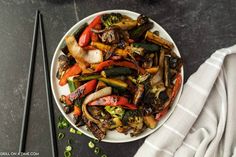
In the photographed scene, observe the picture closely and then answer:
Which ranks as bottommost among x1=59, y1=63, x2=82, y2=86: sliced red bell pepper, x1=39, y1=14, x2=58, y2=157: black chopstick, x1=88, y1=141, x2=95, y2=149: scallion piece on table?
x1=88, y1=141, x2=95, y2=149: scallion piece on table

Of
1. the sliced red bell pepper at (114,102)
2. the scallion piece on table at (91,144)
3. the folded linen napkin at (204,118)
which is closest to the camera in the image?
the sliced red bell pepper at (114,102)

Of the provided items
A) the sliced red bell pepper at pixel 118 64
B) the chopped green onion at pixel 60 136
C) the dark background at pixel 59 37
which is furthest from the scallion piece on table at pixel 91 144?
the sliced red bell pepper at pixel 118 64

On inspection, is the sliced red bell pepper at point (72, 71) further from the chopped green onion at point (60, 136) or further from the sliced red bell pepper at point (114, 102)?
the chopped green onion at point (60, 136)

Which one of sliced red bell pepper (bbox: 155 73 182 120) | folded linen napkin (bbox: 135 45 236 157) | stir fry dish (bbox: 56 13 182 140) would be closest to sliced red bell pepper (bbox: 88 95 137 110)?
stir fry dish (bbox: 56 13 182 140)

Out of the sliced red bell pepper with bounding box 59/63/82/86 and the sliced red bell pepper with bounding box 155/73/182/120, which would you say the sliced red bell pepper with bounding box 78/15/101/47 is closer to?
the sliced red bell pepper with bounding box 59/63/82/86

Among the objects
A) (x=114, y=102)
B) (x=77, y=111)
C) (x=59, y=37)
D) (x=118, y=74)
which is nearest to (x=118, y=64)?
(x=118, y=74)

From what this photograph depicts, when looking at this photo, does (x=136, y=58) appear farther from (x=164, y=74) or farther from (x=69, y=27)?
(x=69, y=27)

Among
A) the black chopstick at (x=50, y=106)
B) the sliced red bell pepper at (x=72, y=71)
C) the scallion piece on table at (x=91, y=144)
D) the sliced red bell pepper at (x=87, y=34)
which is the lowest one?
the scallion piece on table at (x=91, y=144)
